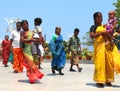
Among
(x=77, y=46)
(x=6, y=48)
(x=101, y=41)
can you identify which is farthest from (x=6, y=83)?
(x=6, y=48)

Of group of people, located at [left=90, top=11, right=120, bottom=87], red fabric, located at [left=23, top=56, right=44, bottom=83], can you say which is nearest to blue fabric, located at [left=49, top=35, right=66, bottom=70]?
red fabric, located at [left=23, top=56, right=44, bottom=83]

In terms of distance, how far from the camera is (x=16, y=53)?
58.4ft

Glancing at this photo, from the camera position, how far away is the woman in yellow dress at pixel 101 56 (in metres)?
12.5

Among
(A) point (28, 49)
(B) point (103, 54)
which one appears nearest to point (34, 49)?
(A) point (28, 49)

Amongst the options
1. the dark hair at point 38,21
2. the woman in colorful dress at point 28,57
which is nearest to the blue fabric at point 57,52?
the dark hair at point 38,21

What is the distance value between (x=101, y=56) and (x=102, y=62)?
0.14 m

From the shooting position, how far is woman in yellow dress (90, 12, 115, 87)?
40.9 ft

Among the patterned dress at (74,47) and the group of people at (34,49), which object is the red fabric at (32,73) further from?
the patterned dress at (74,47)

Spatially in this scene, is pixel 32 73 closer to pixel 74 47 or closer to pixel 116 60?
pixel 116 60

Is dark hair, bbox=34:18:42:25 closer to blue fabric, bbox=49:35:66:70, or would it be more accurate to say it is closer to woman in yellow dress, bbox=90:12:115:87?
Answer: blue fabric, bbox=49:35:66:70

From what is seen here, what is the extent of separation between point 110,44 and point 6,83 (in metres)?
2.81

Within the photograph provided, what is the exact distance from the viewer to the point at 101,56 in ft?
40.9

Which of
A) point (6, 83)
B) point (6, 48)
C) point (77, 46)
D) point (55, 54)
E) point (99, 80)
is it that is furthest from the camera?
point (6, 48)

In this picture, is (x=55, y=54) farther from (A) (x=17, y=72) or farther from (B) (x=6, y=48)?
(B) (x=6, y=48)
